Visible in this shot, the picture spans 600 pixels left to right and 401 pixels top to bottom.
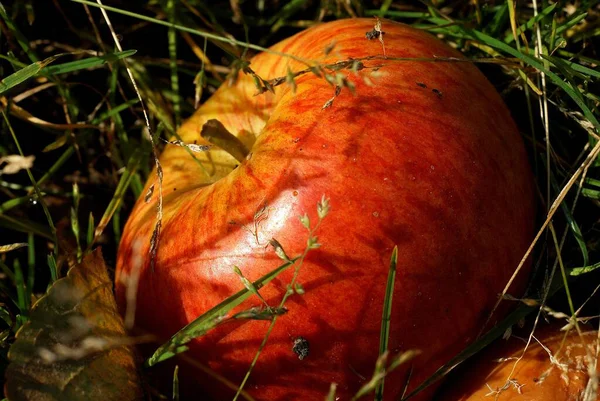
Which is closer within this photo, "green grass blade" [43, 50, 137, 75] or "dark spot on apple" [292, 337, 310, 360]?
"dark spot on apple" [292, 337, 310, 360]

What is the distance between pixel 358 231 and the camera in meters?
1.57

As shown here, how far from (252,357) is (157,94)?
130 cm

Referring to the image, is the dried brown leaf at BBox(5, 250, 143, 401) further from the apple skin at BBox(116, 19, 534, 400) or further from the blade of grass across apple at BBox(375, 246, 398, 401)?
the blade of grass across apple at BBox(375, 246, 398, 401)

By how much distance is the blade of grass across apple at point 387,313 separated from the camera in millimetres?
1536

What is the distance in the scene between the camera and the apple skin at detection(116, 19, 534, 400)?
158 cm

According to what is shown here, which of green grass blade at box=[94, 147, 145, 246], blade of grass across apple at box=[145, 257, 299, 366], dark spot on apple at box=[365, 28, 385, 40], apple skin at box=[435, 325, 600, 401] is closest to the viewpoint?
blade of grass across apple at box=[145, 257, 299, 366]

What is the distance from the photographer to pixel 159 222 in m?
1.77

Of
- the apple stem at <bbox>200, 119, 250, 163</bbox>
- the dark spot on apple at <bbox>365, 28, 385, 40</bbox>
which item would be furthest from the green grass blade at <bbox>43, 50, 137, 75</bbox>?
the dark spot on apple at <bbox>365, 28, 385, 40</bbox>

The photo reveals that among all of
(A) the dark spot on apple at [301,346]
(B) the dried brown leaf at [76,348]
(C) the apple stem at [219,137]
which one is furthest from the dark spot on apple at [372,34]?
(B) the dried brown leaf at [76,348]

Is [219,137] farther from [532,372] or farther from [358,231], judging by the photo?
[532,372]

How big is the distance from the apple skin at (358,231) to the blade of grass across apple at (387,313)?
0.11ft

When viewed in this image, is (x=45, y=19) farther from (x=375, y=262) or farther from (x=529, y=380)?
(x=529, y=380)

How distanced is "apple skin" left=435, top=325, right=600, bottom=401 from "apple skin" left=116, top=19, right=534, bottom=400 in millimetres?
164

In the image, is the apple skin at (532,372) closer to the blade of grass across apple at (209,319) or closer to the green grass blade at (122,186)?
the blade of grass across apple at (209,319)
